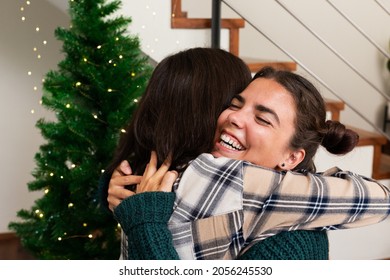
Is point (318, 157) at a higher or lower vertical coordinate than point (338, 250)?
higher

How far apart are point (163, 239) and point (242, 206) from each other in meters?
0.14

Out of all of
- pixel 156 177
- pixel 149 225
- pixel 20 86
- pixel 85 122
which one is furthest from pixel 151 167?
pixel 20 86

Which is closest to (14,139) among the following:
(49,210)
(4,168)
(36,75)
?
(4,168)

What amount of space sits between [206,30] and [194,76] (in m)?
1.05

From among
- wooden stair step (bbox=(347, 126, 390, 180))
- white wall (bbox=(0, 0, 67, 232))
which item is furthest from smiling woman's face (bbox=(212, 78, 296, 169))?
white wall (bbox=(0, 0, 67, 232))

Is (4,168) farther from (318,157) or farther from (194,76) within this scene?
(194,76)

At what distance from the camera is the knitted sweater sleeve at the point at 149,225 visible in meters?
A: 0.90

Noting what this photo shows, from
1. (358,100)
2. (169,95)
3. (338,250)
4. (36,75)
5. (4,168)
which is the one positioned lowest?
(338,250)

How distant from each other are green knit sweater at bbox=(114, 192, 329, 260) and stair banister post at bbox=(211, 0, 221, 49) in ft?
3.79

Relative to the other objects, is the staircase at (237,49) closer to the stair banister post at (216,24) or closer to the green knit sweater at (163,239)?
the stair banister post at (216,24)

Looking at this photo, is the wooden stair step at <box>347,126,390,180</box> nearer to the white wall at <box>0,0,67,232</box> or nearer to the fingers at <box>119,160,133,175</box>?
the fingers at <box>119,160,133,175</box>

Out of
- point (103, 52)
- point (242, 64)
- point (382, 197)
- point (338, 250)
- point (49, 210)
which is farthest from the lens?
point (338, 250)

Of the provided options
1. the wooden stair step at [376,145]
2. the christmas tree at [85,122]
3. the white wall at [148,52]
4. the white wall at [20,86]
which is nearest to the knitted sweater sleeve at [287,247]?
the christmas tree at [85,122]
